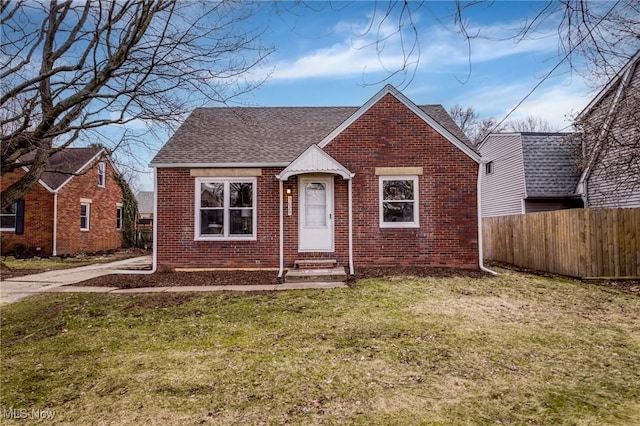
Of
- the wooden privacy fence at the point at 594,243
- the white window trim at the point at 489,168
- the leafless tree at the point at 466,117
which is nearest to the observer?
the wooden privacy fence at the point at 594,243

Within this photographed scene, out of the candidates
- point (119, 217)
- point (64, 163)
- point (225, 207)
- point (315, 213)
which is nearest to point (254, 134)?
point (225, 207)

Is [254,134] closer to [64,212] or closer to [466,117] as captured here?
[64,212]

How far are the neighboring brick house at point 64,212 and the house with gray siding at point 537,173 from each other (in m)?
18.6

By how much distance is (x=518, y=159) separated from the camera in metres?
17.8

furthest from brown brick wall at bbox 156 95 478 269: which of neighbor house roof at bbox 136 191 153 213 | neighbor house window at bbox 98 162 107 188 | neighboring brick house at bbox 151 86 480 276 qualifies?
neighbor house roof at bbox 136 191 153 213

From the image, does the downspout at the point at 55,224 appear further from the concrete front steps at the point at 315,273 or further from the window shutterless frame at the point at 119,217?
the concrete front steps at the point at 315,273

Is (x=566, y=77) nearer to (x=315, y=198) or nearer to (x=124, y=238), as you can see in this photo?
(x=315, y=198)

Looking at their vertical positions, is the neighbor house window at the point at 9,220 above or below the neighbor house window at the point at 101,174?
below

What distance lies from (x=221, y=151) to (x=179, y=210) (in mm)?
2285

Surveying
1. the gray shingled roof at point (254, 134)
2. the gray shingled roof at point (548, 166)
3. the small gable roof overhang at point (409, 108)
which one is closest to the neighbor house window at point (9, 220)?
the gray shingled roof at point (254, 134)

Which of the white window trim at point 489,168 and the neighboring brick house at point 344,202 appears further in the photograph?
the white window trim at point 489,168

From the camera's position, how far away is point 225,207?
1204cm

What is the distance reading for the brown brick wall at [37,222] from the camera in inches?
750

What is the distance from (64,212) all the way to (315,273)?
16.1 m
